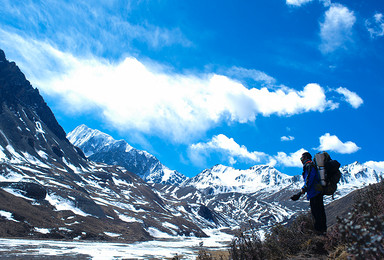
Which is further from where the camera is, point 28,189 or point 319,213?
point 28,189

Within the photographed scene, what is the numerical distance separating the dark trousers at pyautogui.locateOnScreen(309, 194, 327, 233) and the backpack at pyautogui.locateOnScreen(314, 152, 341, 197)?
40 cm

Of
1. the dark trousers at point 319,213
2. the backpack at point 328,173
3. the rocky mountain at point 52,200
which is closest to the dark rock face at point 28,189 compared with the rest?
the rocky mountain at point 52,200

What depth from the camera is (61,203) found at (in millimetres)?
106188

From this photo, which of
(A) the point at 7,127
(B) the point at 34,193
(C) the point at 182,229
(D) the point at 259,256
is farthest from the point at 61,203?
(D) the point at 259,256

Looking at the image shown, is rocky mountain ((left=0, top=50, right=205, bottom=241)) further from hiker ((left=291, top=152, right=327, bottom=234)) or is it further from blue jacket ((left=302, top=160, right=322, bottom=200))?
blue jacket ((left=302, top=160, right=322, bottom=200))

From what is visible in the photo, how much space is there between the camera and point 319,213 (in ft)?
23.7

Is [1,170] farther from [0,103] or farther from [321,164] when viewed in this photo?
[321,164]

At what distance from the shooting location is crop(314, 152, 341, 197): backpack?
6.60 m

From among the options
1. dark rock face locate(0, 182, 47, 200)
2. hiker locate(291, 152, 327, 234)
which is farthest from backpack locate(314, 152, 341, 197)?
dark rock face locate(0, 182, 47, 200)

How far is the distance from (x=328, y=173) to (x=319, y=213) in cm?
124

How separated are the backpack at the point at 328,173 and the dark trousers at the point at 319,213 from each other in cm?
40

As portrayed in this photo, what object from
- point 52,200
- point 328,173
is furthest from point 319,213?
point 52,200

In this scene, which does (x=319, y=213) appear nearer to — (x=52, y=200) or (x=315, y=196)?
(x=315, y=196)

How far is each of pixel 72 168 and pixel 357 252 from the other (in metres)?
213
